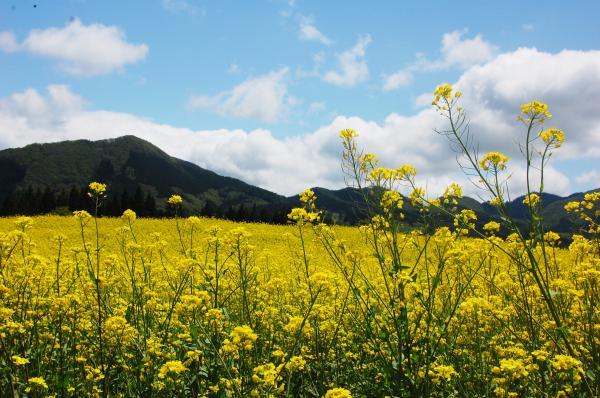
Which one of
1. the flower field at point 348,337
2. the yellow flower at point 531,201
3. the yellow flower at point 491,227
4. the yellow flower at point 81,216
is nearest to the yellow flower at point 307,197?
the flower field at point 348,337

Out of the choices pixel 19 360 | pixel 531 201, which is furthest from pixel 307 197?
pixel 19 360

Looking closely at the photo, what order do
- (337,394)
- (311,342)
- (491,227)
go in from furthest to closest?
(491,227), (311,342), (337,394)

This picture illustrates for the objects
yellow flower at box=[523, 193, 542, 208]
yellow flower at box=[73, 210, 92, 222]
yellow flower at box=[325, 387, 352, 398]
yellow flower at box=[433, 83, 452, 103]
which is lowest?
yellow flower at box=[325, 387, 352, 398]

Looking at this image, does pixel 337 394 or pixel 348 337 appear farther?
pixel 348 337

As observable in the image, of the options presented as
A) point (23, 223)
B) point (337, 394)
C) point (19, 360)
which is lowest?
point (19, 360)

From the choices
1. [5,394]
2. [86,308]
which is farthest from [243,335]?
[86,308]

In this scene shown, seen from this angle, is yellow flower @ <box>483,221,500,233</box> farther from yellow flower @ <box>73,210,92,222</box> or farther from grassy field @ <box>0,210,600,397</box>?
yellow flower @ <box>73,210,92,222</box>

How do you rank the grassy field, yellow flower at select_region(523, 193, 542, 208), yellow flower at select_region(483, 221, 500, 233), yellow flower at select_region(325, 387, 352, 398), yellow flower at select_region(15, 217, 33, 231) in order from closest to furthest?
yellow flower at select_region(325, 387, 352, 398) < yellow flower at select_region(523, 193, 542, 208) < the grassy field < yellow flower at select_region(15, 217, 33, 231) < yellow flower at select_region(483, 221, 500, 233)

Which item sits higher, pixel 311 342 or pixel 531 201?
pixel 531 201

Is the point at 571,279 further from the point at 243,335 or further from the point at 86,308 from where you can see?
the point at 86,308

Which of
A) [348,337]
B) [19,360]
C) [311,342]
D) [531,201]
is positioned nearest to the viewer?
A: [531,201]

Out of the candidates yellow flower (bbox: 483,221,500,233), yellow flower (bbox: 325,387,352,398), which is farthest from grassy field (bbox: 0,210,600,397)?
yellow flower (bbox: 483,221,500,233)

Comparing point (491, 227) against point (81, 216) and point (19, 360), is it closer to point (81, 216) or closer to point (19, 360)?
point (81, 216)

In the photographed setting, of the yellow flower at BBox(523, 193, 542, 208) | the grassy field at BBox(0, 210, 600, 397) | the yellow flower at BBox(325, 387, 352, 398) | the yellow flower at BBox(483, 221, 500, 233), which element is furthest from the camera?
the yellow flower at BBox(483, 221, 500, 233)
